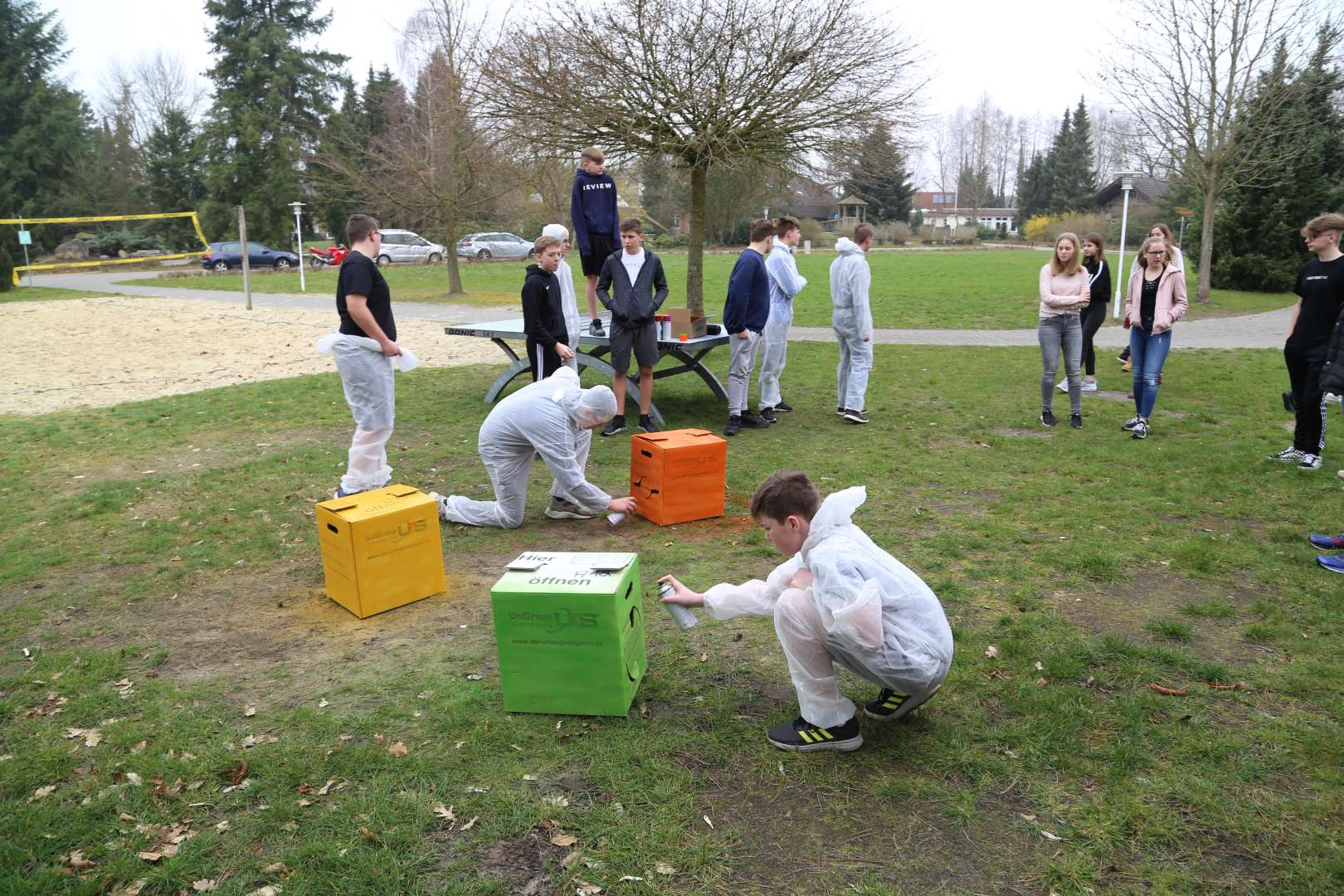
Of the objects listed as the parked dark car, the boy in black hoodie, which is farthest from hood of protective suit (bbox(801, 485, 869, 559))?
the parked dark car

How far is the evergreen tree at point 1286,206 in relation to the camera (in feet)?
77.4

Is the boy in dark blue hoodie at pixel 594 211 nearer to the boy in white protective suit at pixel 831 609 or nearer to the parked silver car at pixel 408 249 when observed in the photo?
the boy in white protective suit at pixel 831 609

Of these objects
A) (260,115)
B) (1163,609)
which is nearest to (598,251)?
(1163,609)

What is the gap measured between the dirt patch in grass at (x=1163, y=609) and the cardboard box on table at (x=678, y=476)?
7.93 ft

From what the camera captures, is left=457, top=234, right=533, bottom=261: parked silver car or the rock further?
left=457, top=234, right=533, bottom=261: parked silver car

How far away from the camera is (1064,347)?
8984 mm

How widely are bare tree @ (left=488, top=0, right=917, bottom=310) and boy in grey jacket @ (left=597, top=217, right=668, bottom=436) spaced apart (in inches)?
247

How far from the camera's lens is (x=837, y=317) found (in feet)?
30.9

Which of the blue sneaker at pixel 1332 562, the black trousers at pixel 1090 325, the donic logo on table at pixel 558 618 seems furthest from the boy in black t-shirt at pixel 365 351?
the black trousers at pixel 1090 325

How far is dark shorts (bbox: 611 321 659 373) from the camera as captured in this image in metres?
8.45

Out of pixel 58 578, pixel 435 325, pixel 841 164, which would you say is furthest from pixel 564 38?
pixel 58 578

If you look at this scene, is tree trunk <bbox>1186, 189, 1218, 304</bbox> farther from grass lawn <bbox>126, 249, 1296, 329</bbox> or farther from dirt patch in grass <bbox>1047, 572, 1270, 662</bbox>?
dirt patch in grass <bbox>1047, 572, 1270, 662</bbox>

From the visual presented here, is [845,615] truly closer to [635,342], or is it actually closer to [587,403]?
[587,403]

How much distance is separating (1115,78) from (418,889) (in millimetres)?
23641
